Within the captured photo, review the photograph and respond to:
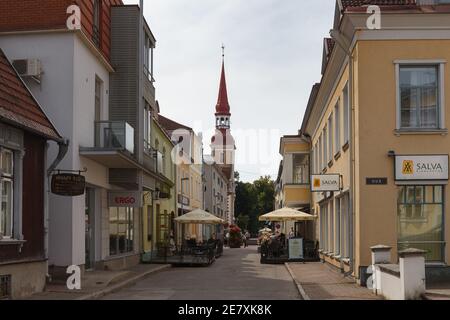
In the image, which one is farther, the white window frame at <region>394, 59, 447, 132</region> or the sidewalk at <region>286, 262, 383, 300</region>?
the white window frame at <region>394, 59, 447, 132</region>

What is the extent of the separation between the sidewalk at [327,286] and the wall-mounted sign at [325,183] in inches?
101

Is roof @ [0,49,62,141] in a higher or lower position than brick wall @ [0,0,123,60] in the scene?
lower

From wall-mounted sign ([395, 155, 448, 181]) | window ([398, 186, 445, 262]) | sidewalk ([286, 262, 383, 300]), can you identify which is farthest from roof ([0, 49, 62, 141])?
window ([398, 186, 445, 262])

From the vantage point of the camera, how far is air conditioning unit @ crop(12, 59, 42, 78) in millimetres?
19047

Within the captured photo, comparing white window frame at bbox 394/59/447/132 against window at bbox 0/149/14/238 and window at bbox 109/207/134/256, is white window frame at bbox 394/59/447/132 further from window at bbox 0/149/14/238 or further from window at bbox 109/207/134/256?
window at bbox 109/207/134/256

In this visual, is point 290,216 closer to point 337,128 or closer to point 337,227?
point 337,227

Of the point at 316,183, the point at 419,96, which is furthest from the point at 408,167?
the point at 316,183

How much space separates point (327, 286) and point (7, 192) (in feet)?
27.1

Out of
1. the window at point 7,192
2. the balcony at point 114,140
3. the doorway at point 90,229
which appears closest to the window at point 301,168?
the balcony at point 114,140

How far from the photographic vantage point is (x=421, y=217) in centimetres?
1809

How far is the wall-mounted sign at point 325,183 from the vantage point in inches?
830

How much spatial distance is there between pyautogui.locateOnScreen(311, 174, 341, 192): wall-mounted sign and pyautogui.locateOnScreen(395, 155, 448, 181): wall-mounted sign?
3.42 meters

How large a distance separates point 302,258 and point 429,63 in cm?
1591

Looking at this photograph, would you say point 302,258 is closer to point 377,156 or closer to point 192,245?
point 192,245
